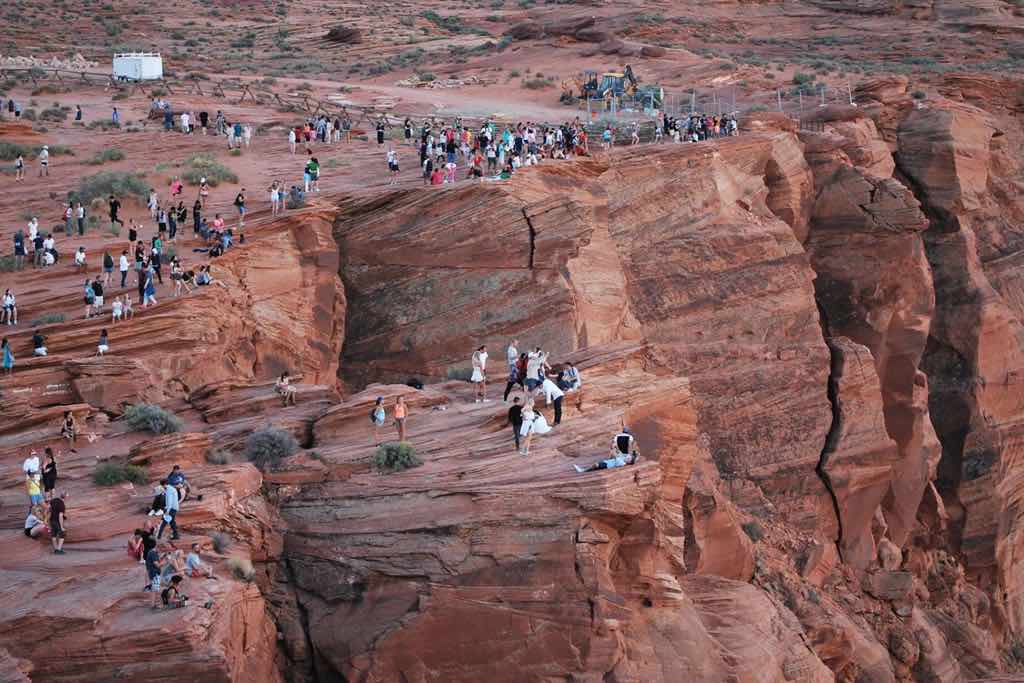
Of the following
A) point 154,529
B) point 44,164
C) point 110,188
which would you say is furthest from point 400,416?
point 44,164

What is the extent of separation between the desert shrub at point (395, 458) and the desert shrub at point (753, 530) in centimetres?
1602

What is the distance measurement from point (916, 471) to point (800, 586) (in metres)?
8.88

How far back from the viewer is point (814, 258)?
5059 centimetres

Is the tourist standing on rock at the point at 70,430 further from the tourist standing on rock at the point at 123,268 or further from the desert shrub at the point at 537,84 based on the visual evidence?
the desert shrub at the point at 537,84

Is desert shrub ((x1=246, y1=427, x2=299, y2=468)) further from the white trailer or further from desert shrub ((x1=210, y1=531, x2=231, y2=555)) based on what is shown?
the white trailer

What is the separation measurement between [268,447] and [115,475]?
3049 mm

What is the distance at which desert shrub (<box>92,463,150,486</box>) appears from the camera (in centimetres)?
2950

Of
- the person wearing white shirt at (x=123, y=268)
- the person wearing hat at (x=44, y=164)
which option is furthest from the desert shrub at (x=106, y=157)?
the person wearing white shirt at (x=123, y=268)

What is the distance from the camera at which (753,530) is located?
43781 millimetres

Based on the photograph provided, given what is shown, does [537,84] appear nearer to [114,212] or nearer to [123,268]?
[114,212]

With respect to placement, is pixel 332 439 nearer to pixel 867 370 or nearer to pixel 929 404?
pixel 867 370

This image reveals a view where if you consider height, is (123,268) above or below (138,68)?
above

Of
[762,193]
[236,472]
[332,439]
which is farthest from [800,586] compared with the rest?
[236,472]

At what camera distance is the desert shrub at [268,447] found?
30.8 metres
